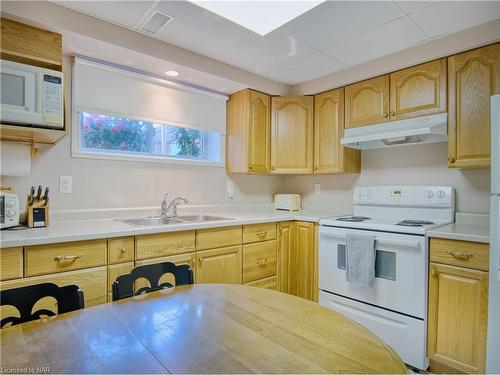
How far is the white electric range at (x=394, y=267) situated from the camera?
1936mm

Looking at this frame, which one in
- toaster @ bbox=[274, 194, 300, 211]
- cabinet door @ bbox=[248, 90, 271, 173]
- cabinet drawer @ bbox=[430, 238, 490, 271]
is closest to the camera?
cabinet drawer @ bbox=[430, 238, 490, 271]

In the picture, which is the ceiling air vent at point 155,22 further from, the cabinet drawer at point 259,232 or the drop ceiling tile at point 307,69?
the cabinet drawer at point 259,232

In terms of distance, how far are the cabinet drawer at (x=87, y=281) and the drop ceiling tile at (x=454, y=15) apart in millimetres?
2487

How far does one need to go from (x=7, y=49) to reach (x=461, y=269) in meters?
2.90

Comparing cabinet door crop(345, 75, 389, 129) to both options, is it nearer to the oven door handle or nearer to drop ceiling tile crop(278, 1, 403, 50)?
drop ceiling tile crop(278, 1, 403, 50)

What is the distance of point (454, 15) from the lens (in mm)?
1886

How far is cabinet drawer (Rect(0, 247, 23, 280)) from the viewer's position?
1.42 meters

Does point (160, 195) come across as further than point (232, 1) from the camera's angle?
Yes

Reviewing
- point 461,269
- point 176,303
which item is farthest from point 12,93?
point 461,269

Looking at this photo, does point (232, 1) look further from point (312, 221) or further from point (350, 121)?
point (312, 221)

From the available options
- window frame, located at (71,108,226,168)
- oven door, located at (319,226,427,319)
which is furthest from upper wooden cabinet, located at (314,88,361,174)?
window frame, located at (71,108,226,168)

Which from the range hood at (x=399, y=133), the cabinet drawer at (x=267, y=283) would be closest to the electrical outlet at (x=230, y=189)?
the cabinet drawer at (x=267, y=283)

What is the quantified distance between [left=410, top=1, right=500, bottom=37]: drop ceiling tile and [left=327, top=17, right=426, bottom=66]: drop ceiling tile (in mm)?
71

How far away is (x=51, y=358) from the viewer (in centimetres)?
71
